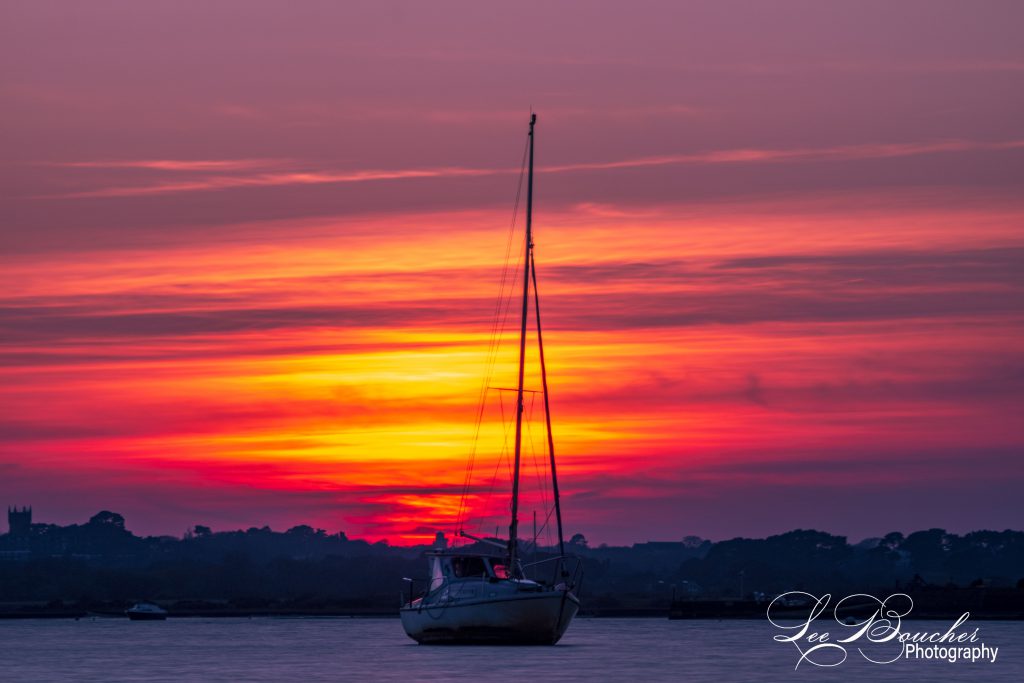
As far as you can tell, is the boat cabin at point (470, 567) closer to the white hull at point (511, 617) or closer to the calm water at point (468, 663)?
the white hull at point (511, 617)

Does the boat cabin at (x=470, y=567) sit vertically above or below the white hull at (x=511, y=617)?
above

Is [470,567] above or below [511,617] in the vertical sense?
above

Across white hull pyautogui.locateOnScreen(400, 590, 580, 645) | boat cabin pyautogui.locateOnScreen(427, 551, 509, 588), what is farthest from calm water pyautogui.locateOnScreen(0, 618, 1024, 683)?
boat cabin pyautogui.locateOnScreen(427, 551, 509, 588)

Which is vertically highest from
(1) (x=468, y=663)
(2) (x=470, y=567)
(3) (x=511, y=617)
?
(2) (x=470, y=567)

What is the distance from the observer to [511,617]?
363 feet

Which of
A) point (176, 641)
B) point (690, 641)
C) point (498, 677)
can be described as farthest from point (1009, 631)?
point (498, 677)

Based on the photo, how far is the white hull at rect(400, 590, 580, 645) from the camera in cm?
11025

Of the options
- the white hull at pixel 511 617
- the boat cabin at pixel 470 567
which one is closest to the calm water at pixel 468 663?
the white hull at pixel 511 617

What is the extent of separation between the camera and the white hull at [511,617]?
110250mm

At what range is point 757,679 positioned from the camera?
98.6 meters

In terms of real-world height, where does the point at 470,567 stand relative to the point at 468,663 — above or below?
above

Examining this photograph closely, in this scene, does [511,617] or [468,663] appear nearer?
[468,663]

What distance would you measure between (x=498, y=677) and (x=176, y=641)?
304 ft

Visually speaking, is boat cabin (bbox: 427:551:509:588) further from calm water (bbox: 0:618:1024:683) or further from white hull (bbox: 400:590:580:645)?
calm water (bbox: 0:618:1024:683)
